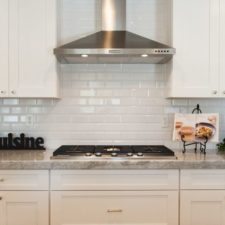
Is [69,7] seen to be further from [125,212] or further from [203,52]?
[125,212]

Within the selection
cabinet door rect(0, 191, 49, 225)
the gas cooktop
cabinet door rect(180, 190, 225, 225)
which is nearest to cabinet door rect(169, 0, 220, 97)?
the gas cooktop

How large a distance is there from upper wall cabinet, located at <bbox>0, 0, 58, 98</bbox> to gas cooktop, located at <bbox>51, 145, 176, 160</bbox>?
0.54 meters

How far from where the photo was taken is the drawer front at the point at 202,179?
2.36 m

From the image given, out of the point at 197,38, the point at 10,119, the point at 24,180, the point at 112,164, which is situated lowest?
the point at 24,180

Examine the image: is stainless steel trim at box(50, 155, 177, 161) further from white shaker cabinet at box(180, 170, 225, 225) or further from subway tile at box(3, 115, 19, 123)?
subway tile at box(3, 115, 19, 123)

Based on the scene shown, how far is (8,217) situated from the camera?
2361mm

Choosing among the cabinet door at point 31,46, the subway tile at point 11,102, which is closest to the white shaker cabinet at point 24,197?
the cabinet door at point 31,46

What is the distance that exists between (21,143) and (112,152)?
3.02 feet

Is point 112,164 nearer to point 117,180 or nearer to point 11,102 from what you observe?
point 117,180

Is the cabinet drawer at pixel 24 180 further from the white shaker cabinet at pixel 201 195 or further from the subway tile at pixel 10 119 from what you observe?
the white shaker cabinet at pixel 201 195

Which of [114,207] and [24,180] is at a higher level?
[24,180]

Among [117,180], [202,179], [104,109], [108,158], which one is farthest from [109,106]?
[202,179]

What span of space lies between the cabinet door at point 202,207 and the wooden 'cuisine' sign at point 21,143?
135 centimetres

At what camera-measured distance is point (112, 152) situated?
254 centimetres
